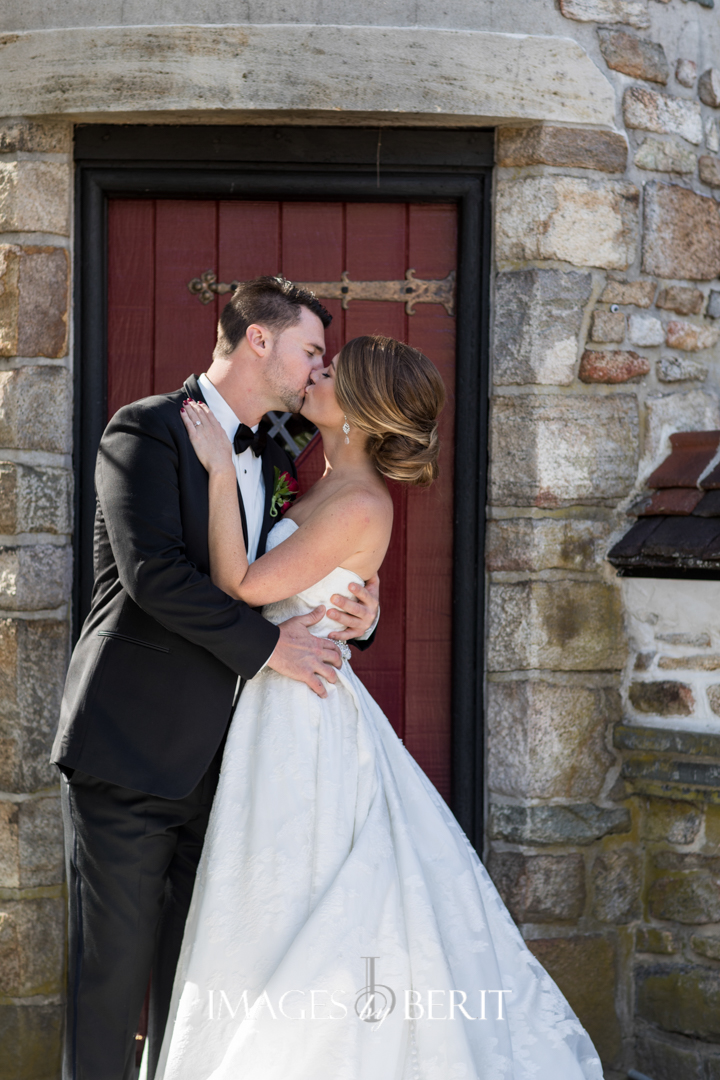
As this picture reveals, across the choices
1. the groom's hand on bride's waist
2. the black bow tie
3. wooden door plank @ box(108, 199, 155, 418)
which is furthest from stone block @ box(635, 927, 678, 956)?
wooden door plank @ box(108, 199, 155, 418)

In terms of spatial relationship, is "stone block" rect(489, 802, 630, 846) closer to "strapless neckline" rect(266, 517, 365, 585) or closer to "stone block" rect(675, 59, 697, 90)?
"strapless neckline" rect(266, 517, 365, 585)

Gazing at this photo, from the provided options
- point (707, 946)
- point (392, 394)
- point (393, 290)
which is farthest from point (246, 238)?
point (707, 946)

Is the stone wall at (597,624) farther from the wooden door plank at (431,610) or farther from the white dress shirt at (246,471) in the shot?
the white dress shirt at (246,471)

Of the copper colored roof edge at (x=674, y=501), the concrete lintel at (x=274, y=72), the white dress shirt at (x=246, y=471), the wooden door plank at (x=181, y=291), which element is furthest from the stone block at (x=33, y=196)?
the copper colored roof edge at (x=674, y=501)

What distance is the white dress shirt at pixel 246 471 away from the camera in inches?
94.6

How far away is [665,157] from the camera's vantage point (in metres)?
2.93

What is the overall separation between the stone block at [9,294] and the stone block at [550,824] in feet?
6.46

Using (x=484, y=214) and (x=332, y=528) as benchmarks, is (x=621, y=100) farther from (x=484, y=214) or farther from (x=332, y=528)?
(x=332, y=528)

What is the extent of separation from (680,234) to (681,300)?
0.20 meters

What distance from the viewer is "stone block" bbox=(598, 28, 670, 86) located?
2.85 m

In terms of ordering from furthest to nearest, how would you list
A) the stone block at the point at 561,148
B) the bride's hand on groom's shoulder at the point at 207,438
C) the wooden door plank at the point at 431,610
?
1. the wooden door plank at the point at 431,610
2. the stone block at the point at 561,148
3. the bride's hand on groom's shoulder at the point at 207,438

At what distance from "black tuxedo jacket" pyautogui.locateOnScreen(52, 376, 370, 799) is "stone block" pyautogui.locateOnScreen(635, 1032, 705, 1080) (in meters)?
1.71

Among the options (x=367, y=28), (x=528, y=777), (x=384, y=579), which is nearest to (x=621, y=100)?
(x=367, y=28)

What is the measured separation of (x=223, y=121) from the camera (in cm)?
280
